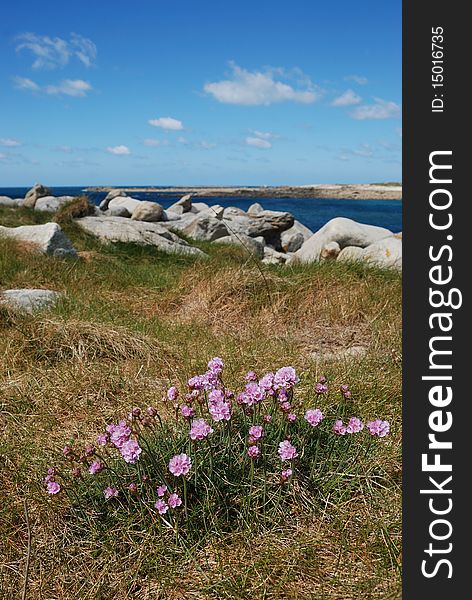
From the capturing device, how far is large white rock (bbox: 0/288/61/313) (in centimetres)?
463

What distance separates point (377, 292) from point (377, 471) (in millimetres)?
3125

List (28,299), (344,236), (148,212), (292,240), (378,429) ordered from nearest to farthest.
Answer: (378,429), (28,299), (344,236), (148,212), (292,240)

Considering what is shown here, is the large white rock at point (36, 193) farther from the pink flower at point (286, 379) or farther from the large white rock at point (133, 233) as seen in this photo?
the pink flower at point (286, 379)

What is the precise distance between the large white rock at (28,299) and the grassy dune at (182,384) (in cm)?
15

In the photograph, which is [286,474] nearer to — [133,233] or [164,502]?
[164,502]

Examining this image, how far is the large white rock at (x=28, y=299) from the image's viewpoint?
4633 millimetres

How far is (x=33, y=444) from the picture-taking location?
257 cm

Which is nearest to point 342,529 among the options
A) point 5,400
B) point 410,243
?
point 410,243

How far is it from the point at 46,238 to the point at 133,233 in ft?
10.2

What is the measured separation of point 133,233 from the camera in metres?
10.3

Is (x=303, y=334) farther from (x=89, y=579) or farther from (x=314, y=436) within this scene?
(x=89, y=579)

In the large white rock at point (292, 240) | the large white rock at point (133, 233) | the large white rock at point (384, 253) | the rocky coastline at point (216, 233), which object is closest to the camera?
the large white rock at point (384, 253)

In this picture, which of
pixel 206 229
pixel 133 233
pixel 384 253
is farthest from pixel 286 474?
pixel 206 229

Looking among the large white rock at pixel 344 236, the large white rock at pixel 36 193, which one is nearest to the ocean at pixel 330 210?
the large white rock at pixel 36 193
